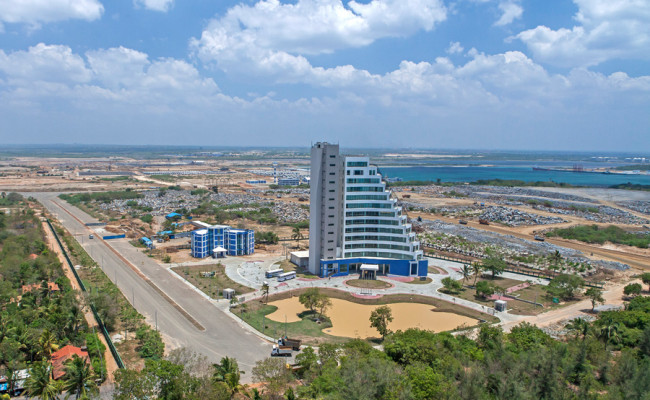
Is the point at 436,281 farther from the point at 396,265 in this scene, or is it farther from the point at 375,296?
the point at 375,296

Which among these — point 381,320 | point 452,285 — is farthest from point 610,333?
point 381,320

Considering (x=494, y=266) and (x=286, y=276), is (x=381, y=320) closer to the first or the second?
(x=286, y=276)

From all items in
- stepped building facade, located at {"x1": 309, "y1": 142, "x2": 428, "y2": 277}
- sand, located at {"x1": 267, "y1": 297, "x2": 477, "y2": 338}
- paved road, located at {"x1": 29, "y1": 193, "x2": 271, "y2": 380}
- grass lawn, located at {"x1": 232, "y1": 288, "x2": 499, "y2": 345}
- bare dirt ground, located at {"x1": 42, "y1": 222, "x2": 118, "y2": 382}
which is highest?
stepped building facade, located at {"x1": 309, "y1": 142, "x2": 428, "y2": 277}

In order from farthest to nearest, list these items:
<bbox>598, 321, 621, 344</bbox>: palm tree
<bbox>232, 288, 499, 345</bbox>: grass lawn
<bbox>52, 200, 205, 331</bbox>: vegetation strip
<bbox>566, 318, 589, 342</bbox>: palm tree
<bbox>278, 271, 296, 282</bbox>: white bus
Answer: <bbox>278, 271, 296, 282</bbox>: white bus → <bbox>52, 200, 205, 331</bbox>: vegetation strip → <bbox>232, 288, 499, 345</bbox>: grass lawn → <bbox>566, 318, 589, 342</bbox>: palm tree → <bbox>598, 321, 621, 344</bbox>: palm tree

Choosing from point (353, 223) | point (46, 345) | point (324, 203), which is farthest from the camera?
point (353, 223)

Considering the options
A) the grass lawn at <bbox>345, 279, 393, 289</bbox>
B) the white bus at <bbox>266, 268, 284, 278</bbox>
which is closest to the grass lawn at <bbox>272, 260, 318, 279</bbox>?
the white bus at <bbox>266, 268, 284, 278</bbox>

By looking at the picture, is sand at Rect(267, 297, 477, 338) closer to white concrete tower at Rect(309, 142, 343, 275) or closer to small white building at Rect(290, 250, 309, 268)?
white concrete tower at Rect(309, 142, 343, 275)

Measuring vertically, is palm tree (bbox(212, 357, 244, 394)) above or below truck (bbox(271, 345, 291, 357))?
above

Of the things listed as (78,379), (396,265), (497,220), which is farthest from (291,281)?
(497,220)
